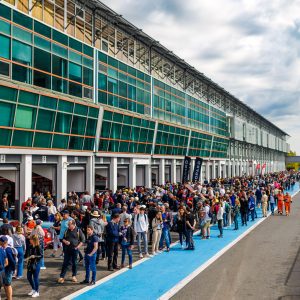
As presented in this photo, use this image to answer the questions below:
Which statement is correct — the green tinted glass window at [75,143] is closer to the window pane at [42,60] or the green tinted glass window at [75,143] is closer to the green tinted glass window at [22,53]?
the window pane at [42,60]

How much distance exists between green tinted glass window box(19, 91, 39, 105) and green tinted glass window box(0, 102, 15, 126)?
754mm

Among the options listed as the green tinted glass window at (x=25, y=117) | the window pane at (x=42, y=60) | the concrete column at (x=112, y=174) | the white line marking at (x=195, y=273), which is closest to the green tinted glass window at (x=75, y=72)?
the window pane at (x=42, y=60)

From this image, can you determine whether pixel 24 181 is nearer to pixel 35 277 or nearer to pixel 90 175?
pixel 90 175

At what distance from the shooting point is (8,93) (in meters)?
21.4

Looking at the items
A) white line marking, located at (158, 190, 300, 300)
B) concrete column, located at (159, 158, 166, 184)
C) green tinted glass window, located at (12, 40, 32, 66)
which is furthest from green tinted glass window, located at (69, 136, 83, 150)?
concrete column, located at (159, 158, 166, 184)

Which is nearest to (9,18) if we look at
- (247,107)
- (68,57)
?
(68,57)

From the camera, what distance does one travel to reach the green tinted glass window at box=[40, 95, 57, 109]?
79.4ft

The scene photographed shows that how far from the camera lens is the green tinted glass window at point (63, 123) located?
26138 millimetres

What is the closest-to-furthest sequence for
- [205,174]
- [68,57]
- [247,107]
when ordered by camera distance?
1. [68,57]
2. [205,174]
3. [247,107]

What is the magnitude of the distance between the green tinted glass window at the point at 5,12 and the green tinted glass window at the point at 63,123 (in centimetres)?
657

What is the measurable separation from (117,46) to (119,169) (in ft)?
37.1

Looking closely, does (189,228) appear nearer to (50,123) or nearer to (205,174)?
(50,123)

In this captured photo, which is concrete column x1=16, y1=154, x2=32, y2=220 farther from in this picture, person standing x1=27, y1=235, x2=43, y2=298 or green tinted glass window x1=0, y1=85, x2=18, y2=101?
person standing x1=27, y1=235, x2=43, y2=298

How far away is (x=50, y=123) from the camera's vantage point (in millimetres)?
25438
